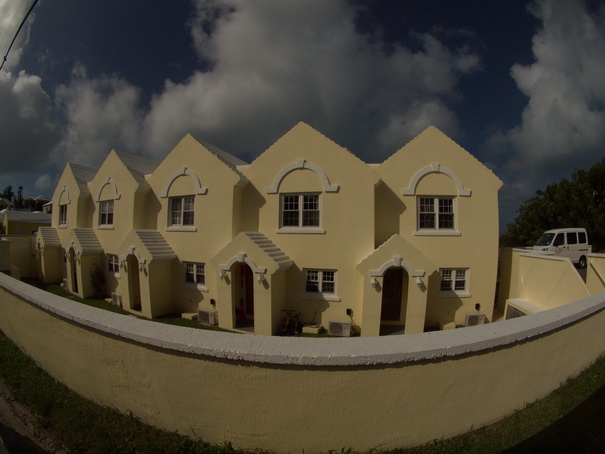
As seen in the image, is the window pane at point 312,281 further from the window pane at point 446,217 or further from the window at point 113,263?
the window at point 113,263

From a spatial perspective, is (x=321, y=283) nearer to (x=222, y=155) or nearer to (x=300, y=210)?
(x=300, y=210)

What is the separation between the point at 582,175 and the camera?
25031mm

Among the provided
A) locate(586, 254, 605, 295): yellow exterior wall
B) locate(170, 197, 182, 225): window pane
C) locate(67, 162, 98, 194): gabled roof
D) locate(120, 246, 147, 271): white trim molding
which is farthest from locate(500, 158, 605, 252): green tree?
locate(67, 162, 98, 194): gabled roof

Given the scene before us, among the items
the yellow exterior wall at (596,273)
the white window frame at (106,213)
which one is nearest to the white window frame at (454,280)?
the yellow exterior wall at (596,273)

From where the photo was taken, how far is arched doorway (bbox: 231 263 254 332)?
41.1 feet

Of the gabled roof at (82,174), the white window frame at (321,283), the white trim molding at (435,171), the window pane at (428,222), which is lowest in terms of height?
the white window frame at (321,283)

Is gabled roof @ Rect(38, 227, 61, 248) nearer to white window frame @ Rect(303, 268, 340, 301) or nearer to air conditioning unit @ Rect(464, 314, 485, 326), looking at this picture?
white window frame @ Rect(303, 268, 340, 301)

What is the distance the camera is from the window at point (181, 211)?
46.7ft

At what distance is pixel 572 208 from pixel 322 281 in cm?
2498

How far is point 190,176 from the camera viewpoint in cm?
1391

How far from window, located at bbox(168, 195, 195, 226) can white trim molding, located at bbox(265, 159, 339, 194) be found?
14.3 ft

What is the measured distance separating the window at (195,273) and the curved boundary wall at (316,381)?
31.9ft

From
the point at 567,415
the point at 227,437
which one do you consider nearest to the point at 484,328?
the point at 567,415

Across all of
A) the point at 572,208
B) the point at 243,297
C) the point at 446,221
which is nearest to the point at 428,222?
the point at 446,221
